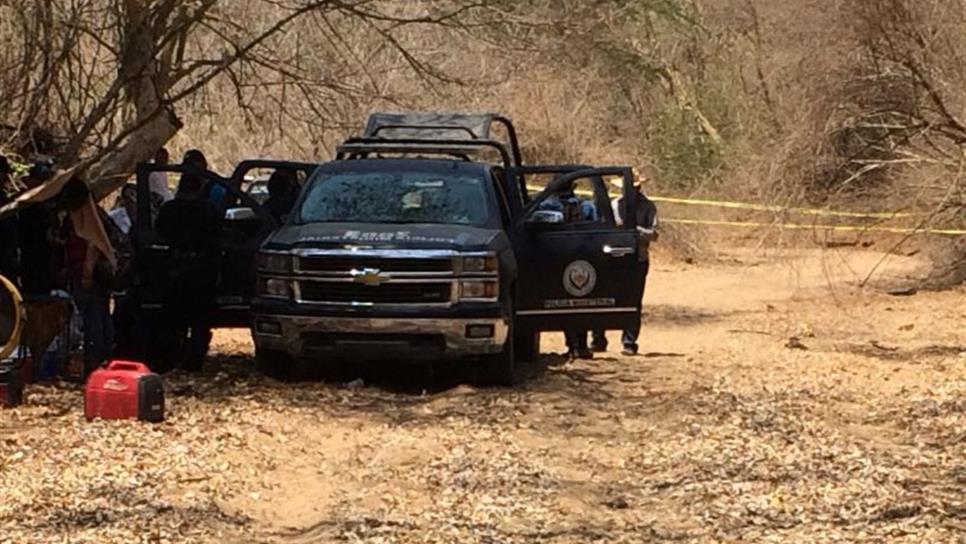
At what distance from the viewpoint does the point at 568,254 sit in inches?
501

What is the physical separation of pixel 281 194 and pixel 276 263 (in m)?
2.26

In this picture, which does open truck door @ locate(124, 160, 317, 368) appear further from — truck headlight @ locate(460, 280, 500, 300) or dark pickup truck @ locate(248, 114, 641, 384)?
Result: truck headlight @ locate(460, 280, 500, 300)

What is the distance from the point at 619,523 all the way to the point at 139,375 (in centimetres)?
351

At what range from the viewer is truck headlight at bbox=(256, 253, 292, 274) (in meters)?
11.8

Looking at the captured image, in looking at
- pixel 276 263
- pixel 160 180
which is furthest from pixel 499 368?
pixel 160 180

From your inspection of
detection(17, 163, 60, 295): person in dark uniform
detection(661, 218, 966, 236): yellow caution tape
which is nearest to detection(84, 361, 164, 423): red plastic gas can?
detection(17, 163, 60, 295): person in dark uniform

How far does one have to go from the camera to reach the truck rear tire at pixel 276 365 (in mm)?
12367

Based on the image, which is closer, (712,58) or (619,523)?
(619,523)

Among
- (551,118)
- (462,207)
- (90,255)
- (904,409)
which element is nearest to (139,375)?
(90,255)

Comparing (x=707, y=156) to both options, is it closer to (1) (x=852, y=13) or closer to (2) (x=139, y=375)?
(1) (x=852, y=13)

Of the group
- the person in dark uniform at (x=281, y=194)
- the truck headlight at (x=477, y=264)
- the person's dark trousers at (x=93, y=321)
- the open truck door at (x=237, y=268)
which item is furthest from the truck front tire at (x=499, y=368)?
the person's dark trousers at (x=93, y=321)

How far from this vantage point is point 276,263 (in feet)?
39.0

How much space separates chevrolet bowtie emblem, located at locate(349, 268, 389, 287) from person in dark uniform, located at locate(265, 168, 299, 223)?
245cm

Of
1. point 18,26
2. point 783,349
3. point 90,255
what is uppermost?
point 18,26
